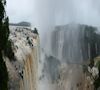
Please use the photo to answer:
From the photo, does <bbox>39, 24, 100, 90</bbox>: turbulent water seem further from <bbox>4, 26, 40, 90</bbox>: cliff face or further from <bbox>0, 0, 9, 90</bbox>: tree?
<bbox>0, 0, 9, 90</bbox>: tree

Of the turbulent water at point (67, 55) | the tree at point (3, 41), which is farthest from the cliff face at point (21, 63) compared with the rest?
the turbulent water at point (67, 55)

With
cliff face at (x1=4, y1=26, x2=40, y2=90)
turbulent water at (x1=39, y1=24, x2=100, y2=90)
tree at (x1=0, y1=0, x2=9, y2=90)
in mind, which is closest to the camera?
tree at (x1=0, y1=0, x2=9, y2=90)

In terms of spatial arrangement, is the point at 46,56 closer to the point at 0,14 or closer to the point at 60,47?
the point at 60,47

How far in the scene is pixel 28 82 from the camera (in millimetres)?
58531

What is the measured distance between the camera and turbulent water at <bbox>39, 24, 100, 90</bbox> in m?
110

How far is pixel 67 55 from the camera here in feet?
412

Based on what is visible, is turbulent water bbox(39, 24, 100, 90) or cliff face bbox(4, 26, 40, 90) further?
turbulent water bbox(39, 24, 100, 90)

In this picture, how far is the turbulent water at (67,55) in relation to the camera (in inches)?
4311

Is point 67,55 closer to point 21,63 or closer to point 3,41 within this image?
point 21,63

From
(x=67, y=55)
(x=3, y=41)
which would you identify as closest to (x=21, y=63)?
(x=3, y=41)

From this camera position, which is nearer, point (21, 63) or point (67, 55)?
point (21, 63)

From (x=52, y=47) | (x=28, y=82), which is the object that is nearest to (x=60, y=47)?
(x=52, y=47)

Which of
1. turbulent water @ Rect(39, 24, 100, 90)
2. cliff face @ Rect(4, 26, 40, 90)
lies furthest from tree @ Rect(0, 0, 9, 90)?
turbulent water @ Rect(39, 24, 100, 90)

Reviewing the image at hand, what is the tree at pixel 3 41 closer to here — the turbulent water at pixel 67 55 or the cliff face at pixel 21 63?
the cliff face at pixel 21 63
